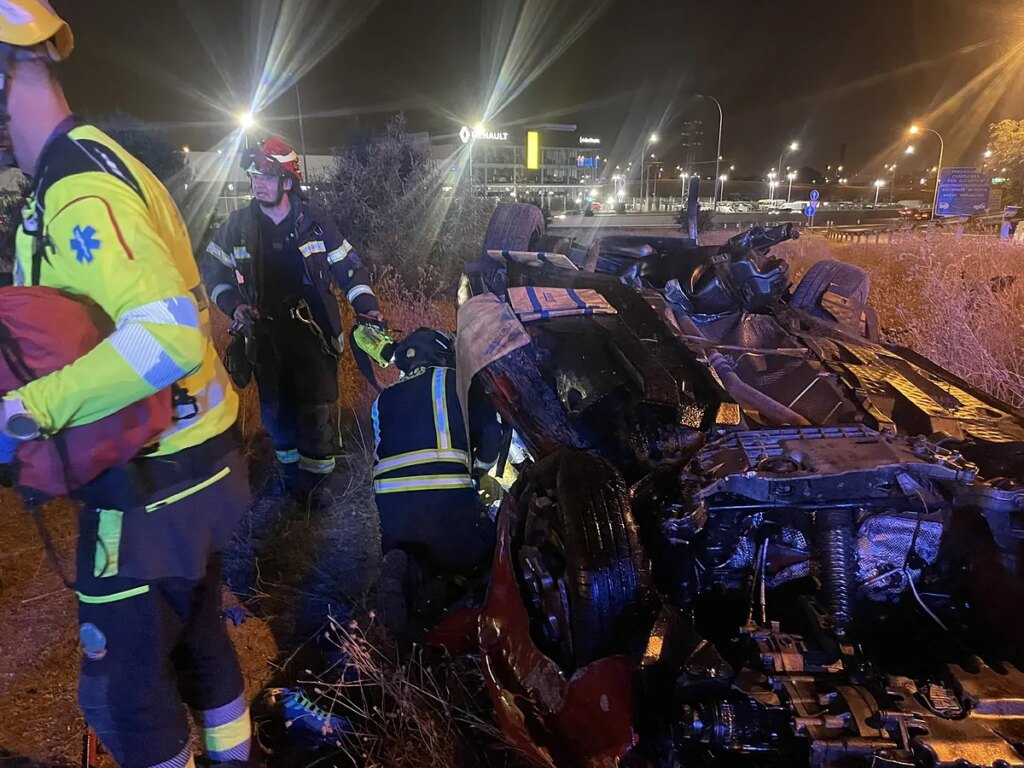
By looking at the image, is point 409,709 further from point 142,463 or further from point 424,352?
point 424,352

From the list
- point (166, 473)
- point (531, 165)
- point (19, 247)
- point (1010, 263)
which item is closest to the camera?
point (19, 247)

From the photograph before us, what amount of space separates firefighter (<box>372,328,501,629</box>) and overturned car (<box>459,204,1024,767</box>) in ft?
0.65

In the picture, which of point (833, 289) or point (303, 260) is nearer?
point (303, 260)

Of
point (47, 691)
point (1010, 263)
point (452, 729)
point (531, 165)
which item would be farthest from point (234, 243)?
point (531, 165)

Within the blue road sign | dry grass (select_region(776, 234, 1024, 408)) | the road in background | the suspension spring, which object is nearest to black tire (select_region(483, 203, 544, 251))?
dry grass (select_region(776, 234, 1024, 408))

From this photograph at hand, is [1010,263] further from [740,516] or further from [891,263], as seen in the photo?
[740,516]

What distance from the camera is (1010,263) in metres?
7.62

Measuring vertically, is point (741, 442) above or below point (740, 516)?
above

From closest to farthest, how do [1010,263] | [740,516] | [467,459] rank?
[740,516], [467,459], [1010,263]

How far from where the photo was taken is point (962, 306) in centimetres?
566

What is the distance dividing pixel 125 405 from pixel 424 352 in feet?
5.14

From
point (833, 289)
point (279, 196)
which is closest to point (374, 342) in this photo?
point (279, 196)

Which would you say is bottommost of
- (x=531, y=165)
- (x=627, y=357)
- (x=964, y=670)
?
(x=964, y=670)

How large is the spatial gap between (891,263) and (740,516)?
9047 mm
